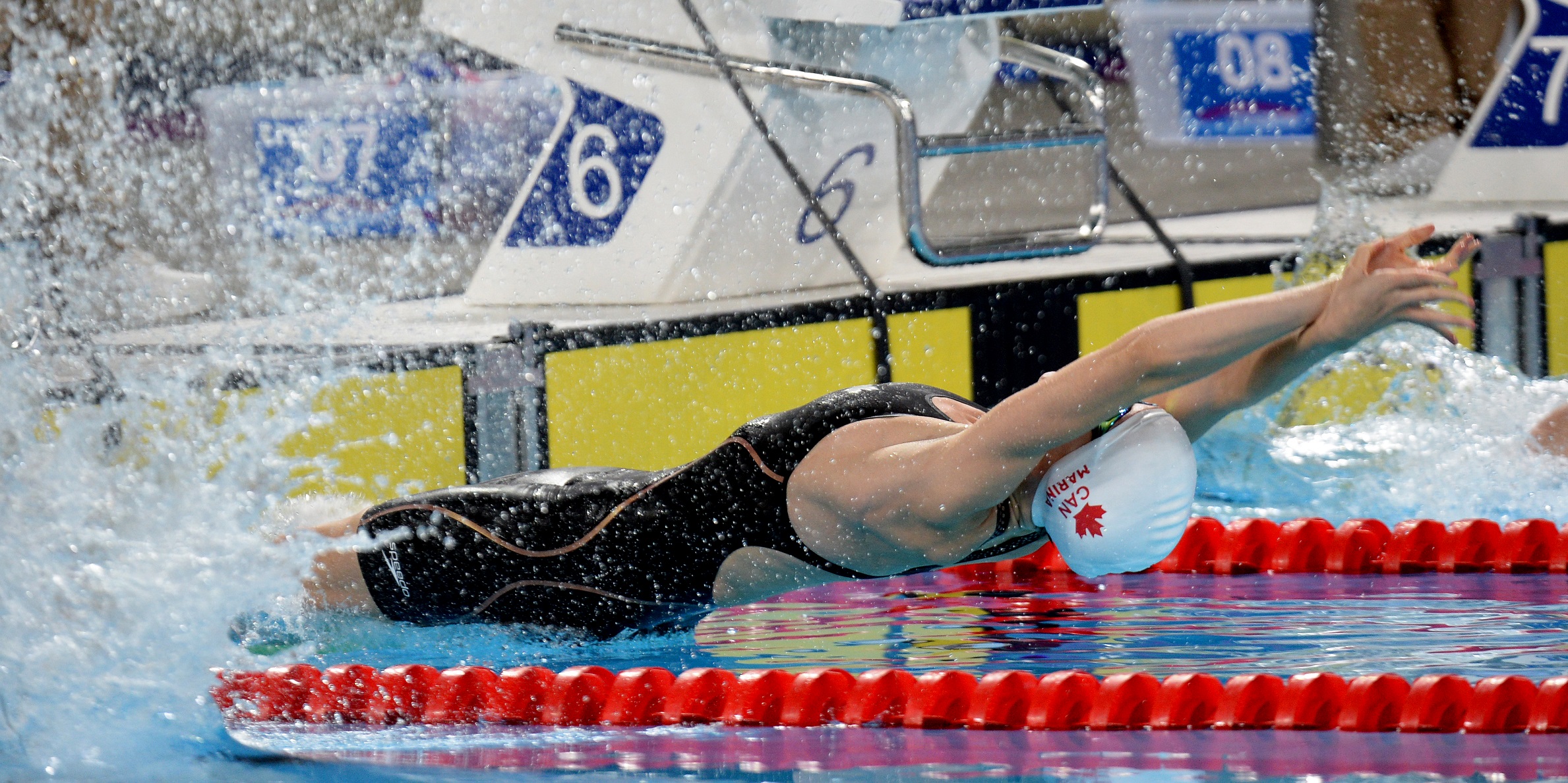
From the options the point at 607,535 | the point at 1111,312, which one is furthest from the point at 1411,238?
the point at 1111,312

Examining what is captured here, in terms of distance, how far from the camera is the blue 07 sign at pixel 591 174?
14.3ft

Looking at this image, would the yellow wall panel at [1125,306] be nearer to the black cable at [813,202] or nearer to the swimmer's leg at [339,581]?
the black cable at [813,202]

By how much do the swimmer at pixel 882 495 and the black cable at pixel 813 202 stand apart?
1.62 meters

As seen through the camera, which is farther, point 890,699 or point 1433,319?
point 890,699

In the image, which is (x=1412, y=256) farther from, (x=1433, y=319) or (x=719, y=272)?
(x=719, y=272)

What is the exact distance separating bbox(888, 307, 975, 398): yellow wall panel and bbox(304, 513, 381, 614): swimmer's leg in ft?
6.29

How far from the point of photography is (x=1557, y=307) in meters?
4.77

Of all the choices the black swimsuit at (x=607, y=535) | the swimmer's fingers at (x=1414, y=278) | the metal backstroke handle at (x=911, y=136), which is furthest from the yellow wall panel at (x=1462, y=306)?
the swimmer's fingers at (x=1414, y=278)

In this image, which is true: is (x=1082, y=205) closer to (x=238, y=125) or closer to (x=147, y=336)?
(x=238, y=125)

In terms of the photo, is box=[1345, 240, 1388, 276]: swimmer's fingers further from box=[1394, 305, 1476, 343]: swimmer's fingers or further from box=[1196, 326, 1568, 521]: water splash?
box=[1196, 326, 1568, 521]: water splash

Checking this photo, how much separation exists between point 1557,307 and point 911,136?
2.27 m

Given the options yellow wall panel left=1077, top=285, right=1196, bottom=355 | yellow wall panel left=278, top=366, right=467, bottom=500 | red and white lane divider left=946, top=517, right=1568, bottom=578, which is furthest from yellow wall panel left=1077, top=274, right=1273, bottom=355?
yellow wall panel left=278, top=366, right=467, bottom=500

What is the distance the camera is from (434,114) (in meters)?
6.97

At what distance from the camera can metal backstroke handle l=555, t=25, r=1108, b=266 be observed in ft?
13.7
